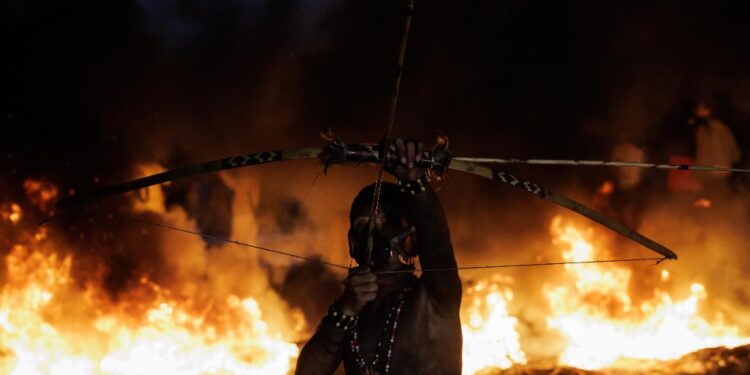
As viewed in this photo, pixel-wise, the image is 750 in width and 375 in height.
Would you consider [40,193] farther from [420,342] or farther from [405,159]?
[405,159]

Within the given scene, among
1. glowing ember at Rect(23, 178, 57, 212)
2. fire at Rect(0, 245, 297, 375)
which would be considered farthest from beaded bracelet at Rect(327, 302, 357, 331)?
glowing ember at Rect(23, 178, 57, 212)

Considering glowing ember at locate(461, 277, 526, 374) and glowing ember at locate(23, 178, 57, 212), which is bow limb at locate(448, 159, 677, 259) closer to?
glowing ember at locate(461, 277, 526, 374)

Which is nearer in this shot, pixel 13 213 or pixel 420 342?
pixel 420 342

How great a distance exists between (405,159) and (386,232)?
834 millimetres

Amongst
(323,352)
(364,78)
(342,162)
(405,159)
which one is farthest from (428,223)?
(364,78)

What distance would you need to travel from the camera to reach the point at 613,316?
1190 cm

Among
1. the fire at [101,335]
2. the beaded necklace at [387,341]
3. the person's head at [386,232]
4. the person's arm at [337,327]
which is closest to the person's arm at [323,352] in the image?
the person's arm at [337,327]

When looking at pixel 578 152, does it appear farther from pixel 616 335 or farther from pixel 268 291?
pixel 268 291

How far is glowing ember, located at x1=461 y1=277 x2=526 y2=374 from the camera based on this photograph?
1080 centimetres

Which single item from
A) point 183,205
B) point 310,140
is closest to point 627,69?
point 310,140

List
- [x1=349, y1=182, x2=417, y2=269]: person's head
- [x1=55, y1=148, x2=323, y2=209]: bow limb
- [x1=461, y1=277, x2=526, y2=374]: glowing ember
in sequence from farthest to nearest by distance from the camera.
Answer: [x1=461, y1=277, x2=526, y2=374]: glowing ember
[x1=349, y1=182, x2=417, y2=269]: person's head
[x1=55, y1=148, x2=323, y2=209]: bow limb

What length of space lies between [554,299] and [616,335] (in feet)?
4.89

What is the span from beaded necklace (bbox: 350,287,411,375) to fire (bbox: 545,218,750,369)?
324 inches

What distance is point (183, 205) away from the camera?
11.6 meters
